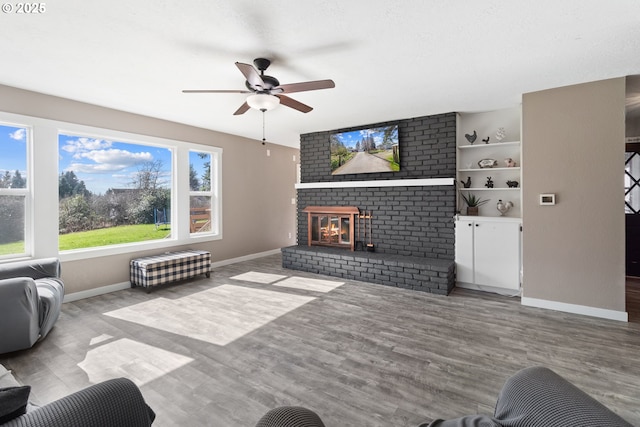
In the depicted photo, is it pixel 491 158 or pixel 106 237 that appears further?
pixel 491 158

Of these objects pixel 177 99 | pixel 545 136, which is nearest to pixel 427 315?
pixel 545 136

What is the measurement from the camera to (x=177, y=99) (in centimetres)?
373

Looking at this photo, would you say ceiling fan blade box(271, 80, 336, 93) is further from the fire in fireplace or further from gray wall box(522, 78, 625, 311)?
the fire in fireplace

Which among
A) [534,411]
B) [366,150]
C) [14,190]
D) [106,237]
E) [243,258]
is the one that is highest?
[366,150]

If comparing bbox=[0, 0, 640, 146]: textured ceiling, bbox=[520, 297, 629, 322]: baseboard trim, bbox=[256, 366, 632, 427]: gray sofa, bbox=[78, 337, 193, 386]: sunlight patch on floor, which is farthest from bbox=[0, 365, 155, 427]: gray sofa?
bbox=[520, 297, 629, 322]: baseboard trim

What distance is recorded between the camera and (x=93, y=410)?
0.94 metres

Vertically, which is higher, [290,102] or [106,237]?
[290,102]

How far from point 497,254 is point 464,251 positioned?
1.35 feet

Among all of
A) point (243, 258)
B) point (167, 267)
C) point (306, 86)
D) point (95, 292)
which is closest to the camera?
point (306, 86)

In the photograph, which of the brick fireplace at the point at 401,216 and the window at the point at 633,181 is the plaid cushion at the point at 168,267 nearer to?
the brick fireplace at the point at 401,216

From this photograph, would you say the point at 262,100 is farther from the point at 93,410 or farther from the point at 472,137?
the point at 472,137

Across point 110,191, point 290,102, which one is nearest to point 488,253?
point 290,102
